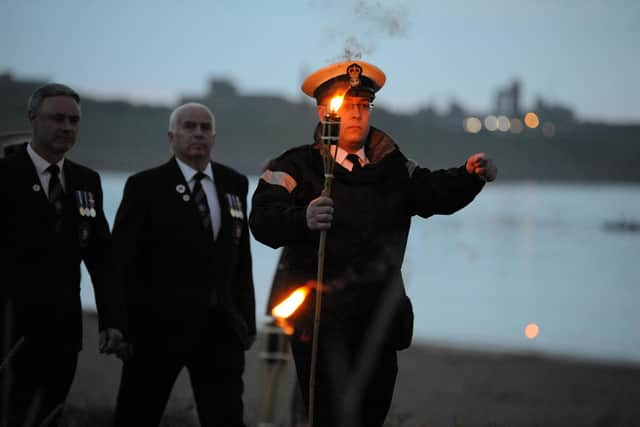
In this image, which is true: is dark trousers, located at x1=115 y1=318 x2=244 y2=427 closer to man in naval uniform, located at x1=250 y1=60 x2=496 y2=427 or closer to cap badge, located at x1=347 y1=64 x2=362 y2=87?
man in naval uniform, located at x1=250 y1=60 x2=496 y2=427

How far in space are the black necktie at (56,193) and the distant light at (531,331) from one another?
51.9 ft

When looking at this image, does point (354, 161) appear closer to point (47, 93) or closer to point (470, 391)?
point (47, 93)

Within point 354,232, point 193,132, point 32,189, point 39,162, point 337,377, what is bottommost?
point 337,377

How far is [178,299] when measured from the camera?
15.2 feet

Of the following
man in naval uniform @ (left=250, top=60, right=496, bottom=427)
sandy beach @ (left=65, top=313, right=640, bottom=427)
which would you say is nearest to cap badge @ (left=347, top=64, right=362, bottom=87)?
man in naval uniform @ (left=250, top=60, right=496, bottom=427)

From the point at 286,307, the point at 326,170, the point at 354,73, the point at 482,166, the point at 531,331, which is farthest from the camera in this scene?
the point at 531,331

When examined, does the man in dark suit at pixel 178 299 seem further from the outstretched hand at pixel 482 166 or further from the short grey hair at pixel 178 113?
the outstretched hand at pixel 482 166

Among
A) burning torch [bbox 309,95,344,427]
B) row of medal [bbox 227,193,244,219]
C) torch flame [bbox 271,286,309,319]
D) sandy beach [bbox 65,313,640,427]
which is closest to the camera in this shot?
torch flame [bbox 271,286,309,319]

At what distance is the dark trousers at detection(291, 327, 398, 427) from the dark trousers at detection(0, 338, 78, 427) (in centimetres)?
113

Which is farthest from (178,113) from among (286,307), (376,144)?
(286,307)

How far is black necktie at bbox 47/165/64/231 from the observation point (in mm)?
4355

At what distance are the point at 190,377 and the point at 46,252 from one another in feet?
2.93

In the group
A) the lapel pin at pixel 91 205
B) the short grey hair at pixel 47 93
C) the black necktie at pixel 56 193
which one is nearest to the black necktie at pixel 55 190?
the black necktie at pixel 56 193

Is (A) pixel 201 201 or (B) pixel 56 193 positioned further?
(A) pixel 201 201
